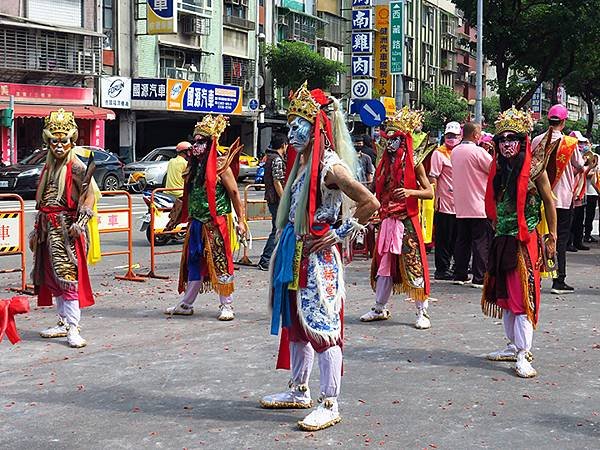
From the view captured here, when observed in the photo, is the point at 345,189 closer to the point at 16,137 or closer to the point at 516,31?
the point at 516,31

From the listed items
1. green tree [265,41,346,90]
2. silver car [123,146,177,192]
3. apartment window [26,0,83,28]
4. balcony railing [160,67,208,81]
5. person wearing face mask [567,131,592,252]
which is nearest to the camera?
person wearing face mask [567,131,592,252]

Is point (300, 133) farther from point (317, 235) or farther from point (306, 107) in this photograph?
point (317, 235)

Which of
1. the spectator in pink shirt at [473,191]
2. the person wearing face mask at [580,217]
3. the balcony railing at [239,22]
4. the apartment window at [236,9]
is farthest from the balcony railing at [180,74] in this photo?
the spectator in pink shirt at [473,191]

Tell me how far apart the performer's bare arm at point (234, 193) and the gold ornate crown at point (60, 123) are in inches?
67.8

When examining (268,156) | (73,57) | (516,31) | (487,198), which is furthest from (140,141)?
(487,198)

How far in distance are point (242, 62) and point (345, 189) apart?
40.2m

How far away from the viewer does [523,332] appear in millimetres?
6844

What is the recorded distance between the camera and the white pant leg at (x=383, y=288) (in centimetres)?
873

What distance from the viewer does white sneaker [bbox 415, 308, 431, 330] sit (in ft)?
27.9

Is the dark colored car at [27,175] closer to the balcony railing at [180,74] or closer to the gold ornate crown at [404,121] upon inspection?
the balcony railing at [180,74]

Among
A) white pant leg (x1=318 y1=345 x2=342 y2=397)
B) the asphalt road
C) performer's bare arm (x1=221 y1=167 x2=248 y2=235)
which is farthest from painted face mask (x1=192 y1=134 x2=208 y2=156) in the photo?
white pant leg (x1=318 y1=345 x2=342 y2=397)

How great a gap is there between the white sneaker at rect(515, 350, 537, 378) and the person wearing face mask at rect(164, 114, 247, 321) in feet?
10.1

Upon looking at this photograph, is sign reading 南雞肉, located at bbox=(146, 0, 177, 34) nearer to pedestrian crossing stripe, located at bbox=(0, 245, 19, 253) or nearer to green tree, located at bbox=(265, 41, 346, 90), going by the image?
green tree, located at bbox=(265, 41, 346, 90)

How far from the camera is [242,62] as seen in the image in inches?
1766
